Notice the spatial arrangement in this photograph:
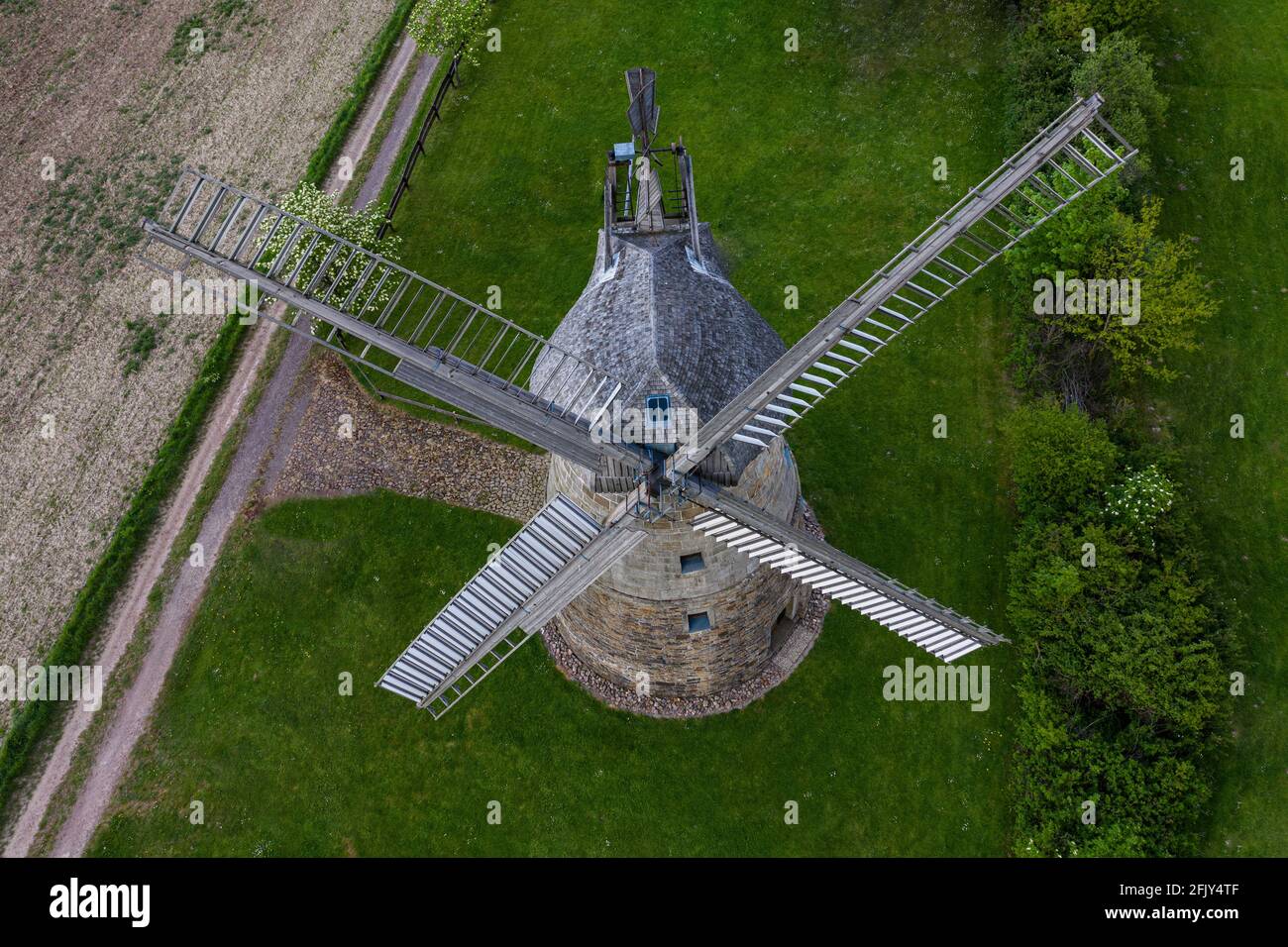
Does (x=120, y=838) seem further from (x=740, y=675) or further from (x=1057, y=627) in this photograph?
(x=1057, y=627)

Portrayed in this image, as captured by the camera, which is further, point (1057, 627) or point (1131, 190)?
point (1131, 190)

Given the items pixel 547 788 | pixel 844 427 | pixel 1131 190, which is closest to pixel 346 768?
pixel 547 788

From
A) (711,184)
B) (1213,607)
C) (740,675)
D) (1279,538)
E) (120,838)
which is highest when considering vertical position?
(711,184)

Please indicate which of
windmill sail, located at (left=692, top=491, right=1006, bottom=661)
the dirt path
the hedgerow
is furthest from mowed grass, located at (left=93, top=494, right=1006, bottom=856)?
windmill sail, located at (left=692, top=491, right=1006, bottom=661)

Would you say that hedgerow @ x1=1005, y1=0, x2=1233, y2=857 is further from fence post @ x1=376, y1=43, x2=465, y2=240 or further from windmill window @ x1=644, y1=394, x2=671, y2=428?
fence post @ x1=376, y1=43, x2=465, y2=240

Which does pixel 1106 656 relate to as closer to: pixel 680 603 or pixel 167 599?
pixel 680 603

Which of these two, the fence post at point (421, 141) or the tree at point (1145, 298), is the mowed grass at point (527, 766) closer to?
the tree at point (1145, 298)
